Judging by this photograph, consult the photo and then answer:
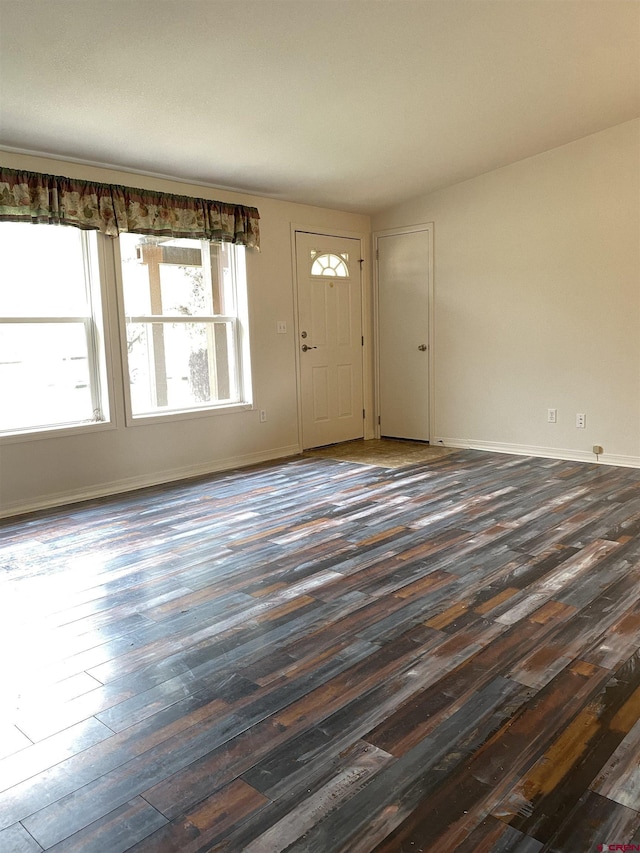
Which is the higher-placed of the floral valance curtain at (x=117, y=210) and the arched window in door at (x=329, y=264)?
the floral valance curtain at (x=117, y=210)

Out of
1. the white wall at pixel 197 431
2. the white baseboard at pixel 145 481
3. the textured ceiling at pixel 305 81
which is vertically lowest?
the white baseboard at pixel 145 481

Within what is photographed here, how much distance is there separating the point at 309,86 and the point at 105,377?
7.87ft

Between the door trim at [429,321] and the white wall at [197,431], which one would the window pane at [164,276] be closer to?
the white wall at [197,431]

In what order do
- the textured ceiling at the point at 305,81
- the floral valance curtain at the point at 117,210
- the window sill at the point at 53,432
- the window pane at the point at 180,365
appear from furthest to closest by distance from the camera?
the window pane at the point at 180,365 < the window sill at the point at 53,432 < the floral valance curtain at the point at 117,210 < the textured ceiling at the point at 305,81

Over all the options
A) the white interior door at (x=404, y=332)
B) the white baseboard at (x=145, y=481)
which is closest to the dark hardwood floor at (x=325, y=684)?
the white baseboard at (x=145, y=481)

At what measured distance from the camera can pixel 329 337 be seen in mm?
6270

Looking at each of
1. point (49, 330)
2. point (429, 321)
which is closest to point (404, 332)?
point (429, 321)

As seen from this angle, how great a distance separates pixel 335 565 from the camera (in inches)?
119

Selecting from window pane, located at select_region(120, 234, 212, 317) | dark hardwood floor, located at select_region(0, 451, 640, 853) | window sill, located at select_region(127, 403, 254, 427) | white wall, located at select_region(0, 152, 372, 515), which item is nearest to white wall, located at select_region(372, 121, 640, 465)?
white wall, located at select_region(0, 152, 372, 515)

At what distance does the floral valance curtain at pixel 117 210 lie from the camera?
13.3ft

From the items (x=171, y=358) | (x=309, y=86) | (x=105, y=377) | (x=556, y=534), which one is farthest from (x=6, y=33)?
(x=556, y=534)

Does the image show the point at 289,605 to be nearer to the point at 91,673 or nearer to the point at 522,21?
the point at 91,673

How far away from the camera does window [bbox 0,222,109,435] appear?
4.20 meters

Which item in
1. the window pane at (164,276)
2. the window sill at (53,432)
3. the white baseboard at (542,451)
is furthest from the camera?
the white baseboard at (542,451)
